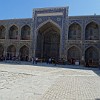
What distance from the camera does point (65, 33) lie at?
26500 millimetres

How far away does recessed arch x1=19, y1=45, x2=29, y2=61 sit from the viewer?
29106mm

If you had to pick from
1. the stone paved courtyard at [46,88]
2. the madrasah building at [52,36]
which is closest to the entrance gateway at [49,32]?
the madrasah building at [52,36]

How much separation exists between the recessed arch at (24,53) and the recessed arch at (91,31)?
407 inches

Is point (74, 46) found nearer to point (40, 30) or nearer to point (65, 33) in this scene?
point (65, 33)

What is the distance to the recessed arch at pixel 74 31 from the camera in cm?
2684

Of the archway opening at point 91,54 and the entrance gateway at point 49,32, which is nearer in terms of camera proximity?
the archway opening at point 91,54

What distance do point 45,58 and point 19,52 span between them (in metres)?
4.60

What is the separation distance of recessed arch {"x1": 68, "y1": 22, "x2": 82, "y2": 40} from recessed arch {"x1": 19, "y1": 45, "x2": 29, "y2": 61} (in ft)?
25.5

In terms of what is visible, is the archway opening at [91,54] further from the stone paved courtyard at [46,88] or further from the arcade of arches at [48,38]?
the stone paved courtyard at [46,88]

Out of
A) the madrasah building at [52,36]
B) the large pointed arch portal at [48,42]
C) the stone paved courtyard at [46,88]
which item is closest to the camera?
the stone paved courtyard at [46,88]

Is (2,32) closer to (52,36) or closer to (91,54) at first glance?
(52,36)

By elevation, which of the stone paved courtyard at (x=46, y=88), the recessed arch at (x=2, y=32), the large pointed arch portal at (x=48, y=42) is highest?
the recessed arch at (x=2, y=32)

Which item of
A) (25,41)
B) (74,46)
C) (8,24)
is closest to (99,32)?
(74,46)

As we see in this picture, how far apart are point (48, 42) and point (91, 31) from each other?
7857 millimetres
